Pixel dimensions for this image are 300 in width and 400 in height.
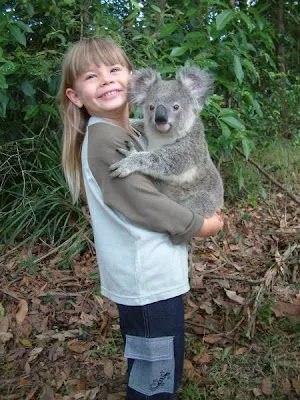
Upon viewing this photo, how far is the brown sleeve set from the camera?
1.73 m

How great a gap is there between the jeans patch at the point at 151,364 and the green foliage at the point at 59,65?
1601mm

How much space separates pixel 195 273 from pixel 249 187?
5.56ft

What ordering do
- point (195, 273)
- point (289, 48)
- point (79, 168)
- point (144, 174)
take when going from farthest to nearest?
point (289, 48), point (195, 273), point (79, 168), point (144, 174)

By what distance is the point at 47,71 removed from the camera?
10.3ft

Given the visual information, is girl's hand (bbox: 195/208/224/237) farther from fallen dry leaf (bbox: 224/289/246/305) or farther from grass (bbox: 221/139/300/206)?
grass (bbox: 221/139/300/206)

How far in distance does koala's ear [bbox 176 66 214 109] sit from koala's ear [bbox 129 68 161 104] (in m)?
0.13

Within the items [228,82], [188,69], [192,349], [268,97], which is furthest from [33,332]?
[268,97]

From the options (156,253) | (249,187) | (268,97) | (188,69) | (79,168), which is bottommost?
(249,187)

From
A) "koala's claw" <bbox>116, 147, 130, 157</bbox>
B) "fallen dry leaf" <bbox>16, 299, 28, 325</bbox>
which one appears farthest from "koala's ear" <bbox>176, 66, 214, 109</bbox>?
"fallen dry leaf" <bbox>16, 299, 28, 325</bbox>

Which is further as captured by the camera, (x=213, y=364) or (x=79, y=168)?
(x=213, y=364)

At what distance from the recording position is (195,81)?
225 cm

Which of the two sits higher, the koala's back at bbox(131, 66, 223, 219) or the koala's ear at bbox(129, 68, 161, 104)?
the koala's ear at bbox(129, 68, 161, 104)

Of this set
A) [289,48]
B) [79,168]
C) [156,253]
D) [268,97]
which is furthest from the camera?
[289,48]

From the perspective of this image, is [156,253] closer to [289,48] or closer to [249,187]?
[249,187]
